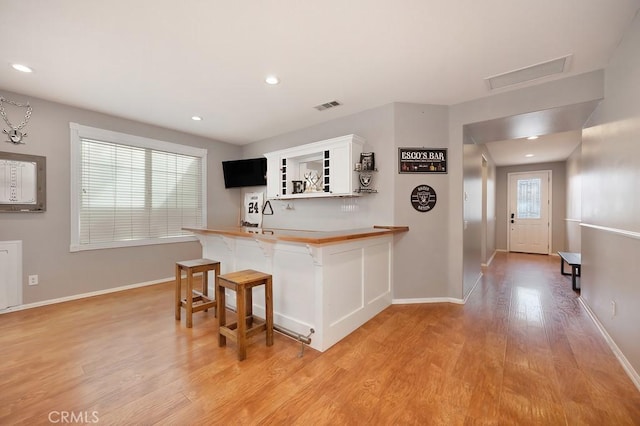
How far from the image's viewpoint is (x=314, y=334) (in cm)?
227

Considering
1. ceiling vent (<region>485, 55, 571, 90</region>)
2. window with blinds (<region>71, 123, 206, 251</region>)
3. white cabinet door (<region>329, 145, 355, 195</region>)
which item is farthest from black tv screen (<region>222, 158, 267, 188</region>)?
ceiling vent (<region>485, 55, 571, 90</region>)

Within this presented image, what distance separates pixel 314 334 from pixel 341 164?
6.77 feet

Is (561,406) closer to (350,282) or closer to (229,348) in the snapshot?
(350,282)

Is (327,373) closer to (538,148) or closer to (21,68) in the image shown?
(21,68)

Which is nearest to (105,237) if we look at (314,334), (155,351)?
(155,351)

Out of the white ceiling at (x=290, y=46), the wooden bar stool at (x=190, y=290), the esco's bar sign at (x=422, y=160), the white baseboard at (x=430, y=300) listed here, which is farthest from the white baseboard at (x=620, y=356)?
the wooden bar stool at (x=190, y=290)

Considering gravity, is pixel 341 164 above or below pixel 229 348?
above

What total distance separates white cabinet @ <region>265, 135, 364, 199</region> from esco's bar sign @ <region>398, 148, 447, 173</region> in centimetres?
57

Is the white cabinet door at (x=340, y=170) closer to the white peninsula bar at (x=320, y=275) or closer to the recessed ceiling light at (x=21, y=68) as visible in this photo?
the white peninsula bar at (x=320, y=275)

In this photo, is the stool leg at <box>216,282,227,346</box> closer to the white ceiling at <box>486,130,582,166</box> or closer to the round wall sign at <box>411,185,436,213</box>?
the round wall sign at <box>411,185,436,213</box>

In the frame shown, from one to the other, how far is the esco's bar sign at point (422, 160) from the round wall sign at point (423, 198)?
233mm

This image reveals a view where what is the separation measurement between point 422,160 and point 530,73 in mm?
1303

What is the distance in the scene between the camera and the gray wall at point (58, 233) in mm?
3186

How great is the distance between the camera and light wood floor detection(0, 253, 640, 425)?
5.03ft
